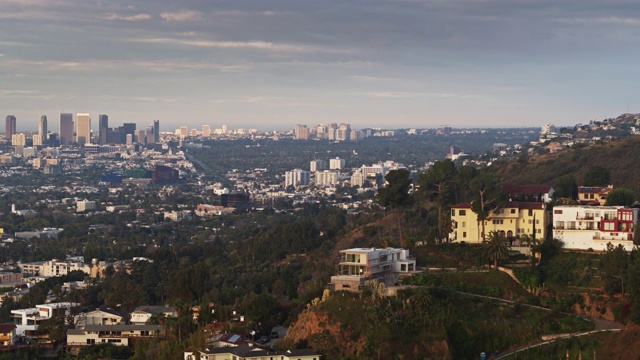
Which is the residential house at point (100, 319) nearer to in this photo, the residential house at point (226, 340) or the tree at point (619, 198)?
the residential house at point (226, 340)

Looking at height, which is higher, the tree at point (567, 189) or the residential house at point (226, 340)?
the tree at point (567, 189)

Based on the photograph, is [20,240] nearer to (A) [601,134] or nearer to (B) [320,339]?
(A) [601,134]

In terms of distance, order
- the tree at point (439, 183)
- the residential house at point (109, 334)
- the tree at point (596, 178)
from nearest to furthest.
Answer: the residential house at point (109, 334) < the tree at point (439, 183) < the tree at point (596, 178)

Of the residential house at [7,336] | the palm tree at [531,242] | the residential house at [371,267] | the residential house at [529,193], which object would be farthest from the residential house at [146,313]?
the residential house at [529,193]

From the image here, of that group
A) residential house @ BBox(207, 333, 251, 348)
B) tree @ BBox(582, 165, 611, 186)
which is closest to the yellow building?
tree @ BBox(582, 165, 611, 186)

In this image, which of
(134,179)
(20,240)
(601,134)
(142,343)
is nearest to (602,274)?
(142,343)
